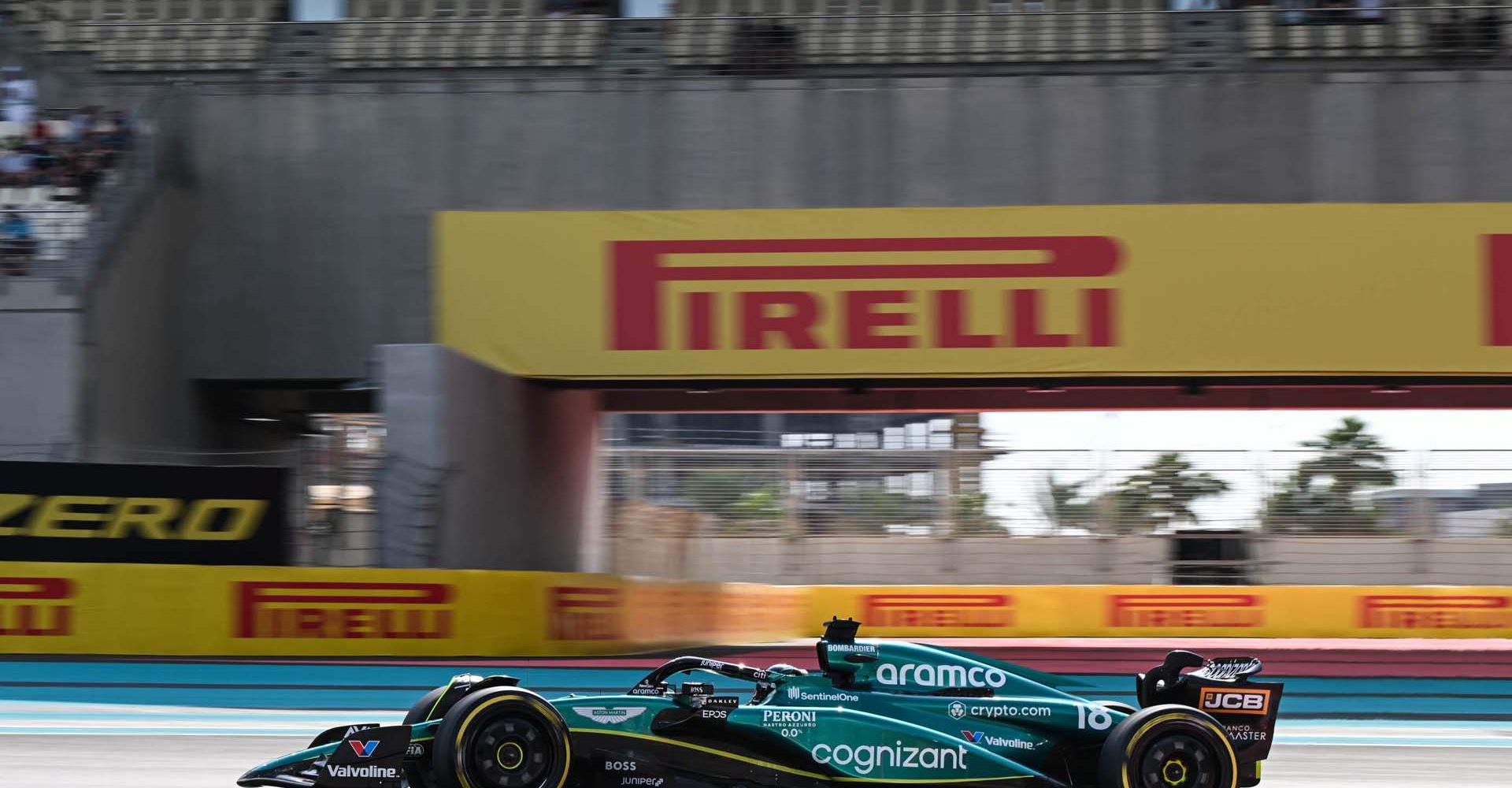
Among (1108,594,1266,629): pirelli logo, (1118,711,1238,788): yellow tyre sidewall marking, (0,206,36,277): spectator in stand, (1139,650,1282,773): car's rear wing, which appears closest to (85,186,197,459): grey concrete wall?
(0,206,36,277): spectator in stand

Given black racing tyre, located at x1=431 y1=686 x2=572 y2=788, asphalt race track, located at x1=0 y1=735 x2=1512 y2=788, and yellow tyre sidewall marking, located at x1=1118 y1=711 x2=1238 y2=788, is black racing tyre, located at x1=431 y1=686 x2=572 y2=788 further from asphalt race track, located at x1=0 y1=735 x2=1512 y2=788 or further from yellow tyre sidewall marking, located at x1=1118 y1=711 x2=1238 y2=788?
yellow tyre sidewall marking, located at x1=1118 y1=711 x2=1238 y2=788

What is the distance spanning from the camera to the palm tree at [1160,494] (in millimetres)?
21078

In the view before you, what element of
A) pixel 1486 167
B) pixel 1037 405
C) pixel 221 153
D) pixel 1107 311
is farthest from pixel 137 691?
pixel 1486 167

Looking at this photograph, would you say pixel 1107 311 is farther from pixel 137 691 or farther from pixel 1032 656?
pixel 137 691

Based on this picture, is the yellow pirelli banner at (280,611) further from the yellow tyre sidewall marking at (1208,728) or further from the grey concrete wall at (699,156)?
the yellow tyre sidewall marking at (1208,728)

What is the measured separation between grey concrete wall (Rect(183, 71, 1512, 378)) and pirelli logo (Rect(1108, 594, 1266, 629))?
227 inches

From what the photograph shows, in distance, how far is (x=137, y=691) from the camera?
1033cm

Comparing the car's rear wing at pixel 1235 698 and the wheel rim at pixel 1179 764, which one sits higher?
the car's rear wing at pixel 1235 698

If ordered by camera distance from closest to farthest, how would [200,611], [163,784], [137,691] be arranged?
[163,784] < [137,691] < [200,611]

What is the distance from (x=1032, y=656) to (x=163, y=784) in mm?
9394

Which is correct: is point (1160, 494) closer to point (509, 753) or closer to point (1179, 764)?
point (1179, 764)

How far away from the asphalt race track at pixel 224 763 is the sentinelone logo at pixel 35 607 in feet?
10.0

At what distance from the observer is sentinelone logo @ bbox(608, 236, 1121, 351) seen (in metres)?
14.2

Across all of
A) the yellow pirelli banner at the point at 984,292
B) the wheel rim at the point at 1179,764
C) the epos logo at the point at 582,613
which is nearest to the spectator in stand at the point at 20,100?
the yellow pirelli banner at the point at 984,292
